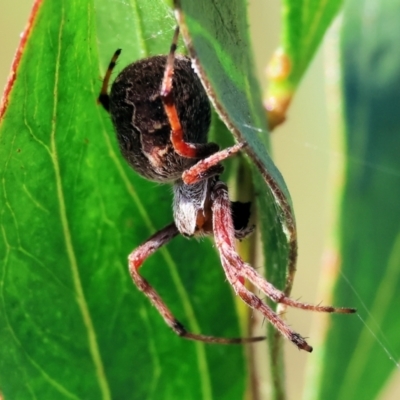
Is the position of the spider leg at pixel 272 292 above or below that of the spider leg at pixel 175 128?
below

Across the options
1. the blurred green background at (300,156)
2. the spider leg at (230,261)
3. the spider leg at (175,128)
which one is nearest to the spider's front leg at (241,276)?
the spider leg at (230,261)

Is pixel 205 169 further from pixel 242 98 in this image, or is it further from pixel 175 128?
pixel 242 98

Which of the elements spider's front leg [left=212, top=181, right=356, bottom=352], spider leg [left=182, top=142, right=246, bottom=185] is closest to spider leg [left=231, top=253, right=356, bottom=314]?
spider's front leg [left=212, top=181, right=356, bottom=352]

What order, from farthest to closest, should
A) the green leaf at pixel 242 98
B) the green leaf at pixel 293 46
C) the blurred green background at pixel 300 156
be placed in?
the blurred green background at pixel 300 156
the green leaf at pixel 293 46
the green leaf at pixel 242 98

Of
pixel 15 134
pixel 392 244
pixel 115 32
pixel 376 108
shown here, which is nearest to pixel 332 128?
pixel 376 108

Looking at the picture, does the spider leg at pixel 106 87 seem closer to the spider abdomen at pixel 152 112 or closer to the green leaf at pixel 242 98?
the spider abdomen at pixel 152 112

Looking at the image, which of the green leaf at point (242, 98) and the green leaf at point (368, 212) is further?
the green leaf at point (368, 212)
